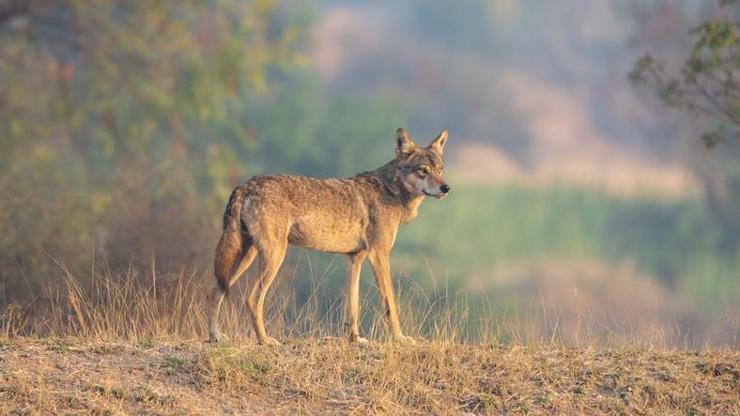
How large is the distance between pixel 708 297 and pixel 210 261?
2632cm

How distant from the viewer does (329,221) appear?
399 inches

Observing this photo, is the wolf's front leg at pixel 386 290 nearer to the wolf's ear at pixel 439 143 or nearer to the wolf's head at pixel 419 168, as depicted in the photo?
the wolf's head at pixel 419 168

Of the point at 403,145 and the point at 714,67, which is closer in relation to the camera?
the point at 403,145

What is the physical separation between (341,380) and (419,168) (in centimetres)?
272

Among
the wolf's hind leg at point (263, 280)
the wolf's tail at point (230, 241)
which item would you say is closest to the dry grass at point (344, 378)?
the wolf's hind leg at point (263, 280)

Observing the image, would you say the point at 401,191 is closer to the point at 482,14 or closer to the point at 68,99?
the point at 68,99

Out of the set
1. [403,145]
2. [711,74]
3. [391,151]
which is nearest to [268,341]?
[403,145]

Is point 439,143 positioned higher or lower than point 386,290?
higher

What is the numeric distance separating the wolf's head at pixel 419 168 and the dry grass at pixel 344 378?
153cm

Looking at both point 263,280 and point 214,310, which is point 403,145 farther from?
point 214,310

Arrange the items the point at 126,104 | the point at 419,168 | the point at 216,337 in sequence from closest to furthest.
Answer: the point at 216,337, the point at 419,168, the point at 126,104

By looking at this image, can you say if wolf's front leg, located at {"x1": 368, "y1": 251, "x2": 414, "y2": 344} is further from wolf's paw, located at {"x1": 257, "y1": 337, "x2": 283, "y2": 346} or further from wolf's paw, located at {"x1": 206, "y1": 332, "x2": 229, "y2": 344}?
wolf's paw, located at {"x1": 206, "y1": 332, "x2": 229, "y2": 344}

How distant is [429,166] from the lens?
1081 cm

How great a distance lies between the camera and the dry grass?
819cm
